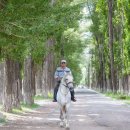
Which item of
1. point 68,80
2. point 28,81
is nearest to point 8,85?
point 28,81

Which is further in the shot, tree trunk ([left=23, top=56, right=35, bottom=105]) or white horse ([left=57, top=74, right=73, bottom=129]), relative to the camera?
tree trunk ([left=23, top=56, right=35, bottom=105])

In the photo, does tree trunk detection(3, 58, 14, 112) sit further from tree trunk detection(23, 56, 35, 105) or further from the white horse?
the white horse

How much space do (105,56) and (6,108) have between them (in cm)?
4915

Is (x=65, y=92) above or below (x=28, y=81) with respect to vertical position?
below

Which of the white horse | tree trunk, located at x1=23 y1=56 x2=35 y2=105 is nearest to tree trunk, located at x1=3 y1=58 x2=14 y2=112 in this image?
tree trunk, located at x1=23 y1=56 x2=35 y2=105

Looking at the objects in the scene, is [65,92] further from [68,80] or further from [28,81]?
[28,81]

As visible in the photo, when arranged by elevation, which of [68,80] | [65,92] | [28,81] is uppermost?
[28,81]

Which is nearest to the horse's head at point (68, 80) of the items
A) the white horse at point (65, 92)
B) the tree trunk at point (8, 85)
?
the white horse at point (65, 92)

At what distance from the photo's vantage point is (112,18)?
192ft

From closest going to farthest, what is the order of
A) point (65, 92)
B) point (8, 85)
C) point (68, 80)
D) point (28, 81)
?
1. point (68, 80)
2. point (65, 92)
3. point (8, 85)
4. point (28, 81)

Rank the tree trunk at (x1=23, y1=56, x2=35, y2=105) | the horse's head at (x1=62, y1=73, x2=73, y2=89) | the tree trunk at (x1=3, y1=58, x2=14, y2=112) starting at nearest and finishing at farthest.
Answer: the horse's head at (x1=62, y1=73, x2=73, y2=89)
the tree trunk at (x1=3, y1=58, x2=14, y2=112)
the tree trunk at (x1=23, y1=56, x2=35, y2=105)

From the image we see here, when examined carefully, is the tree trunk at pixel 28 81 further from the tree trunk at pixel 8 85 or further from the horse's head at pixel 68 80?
the horse's head at pixel 68 80

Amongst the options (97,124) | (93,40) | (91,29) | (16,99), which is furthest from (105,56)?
(97,124)

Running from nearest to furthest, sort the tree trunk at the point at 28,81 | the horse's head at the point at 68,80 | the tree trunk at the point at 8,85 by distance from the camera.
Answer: the horse's head at the point at 68,80 < the tree trunk at the point at 8,85 < the tree trunk at the point at 28,81
